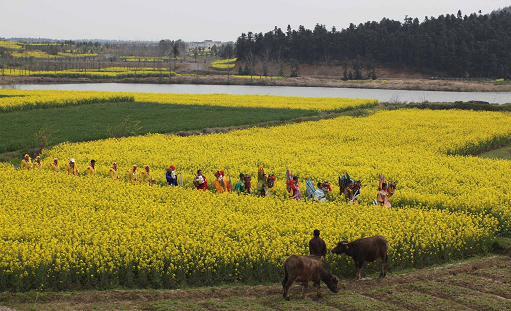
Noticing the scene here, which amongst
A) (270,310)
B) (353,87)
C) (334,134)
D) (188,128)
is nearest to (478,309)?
(270,310)

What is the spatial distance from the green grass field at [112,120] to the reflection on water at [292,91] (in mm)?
34221

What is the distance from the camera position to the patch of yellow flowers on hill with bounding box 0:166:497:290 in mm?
13664

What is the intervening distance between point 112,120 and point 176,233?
31242mm

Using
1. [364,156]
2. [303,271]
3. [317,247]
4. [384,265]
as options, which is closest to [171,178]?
[317,247]

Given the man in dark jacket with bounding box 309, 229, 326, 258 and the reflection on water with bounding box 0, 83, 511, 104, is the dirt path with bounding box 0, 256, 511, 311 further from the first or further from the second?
the reflection on water with bounding box 0, 83, 511, 104

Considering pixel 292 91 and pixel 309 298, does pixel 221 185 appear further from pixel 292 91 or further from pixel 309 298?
pixel 292 91

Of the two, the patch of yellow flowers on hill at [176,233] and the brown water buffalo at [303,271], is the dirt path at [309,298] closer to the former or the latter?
the brown water buffalo at [303,271]

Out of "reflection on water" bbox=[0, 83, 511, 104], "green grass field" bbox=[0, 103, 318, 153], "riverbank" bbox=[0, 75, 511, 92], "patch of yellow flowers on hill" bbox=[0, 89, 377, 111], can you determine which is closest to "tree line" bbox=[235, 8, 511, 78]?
"riverbank" bbox=[0, 75, 511, 92]

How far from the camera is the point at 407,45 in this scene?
125562mm

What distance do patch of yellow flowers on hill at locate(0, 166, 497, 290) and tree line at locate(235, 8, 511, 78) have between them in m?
105

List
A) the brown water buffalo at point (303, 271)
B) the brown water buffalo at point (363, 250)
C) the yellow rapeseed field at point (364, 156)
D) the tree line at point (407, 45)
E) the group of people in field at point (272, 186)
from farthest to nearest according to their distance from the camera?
the tree line at point (407, 45), the yellow rapeseed field at point (364, 156), the group of people in field at point (272, 186), the brown water buffalo at point (363, 250), the brown water buffalo at point (303, 271)

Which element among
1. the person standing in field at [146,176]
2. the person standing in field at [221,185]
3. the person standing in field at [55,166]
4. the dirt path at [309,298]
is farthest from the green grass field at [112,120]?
the dirt path at [309,298]

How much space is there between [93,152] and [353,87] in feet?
293

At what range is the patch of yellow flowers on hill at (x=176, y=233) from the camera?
13664 mm
